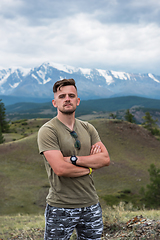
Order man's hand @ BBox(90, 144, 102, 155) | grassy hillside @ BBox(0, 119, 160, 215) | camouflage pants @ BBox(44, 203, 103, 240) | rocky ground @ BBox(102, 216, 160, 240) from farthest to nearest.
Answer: grassy hillside @ BBox(0, 119, 160, 215) → rocky ground @ BBox(102, 216, 160, 240) → man's hand @ BBox(90, 144, 102, 155) → camouflage pants @ BBox(44, 203, 103, 240)

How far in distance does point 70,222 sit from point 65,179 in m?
0.69

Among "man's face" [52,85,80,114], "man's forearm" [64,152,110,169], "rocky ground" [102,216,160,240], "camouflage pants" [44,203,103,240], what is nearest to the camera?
"camouflage pants" [44,203,103,240]

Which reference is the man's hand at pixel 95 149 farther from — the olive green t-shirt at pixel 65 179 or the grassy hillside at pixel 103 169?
the grassy hillside at pixel 103 169

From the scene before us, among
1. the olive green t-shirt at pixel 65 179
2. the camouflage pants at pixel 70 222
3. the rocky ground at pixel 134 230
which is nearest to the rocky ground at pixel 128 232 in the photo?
the rocky ground at pixel 134 230

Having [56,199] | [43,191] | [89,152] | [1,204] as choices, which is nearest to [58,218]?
[56,199]

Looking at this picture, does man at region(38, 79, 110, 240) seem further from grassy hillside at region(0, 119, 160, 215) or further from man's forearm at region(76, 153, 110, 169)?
grassy hillside at region(0, 119, 160, 215)

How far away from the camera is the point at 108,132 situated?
46094mm

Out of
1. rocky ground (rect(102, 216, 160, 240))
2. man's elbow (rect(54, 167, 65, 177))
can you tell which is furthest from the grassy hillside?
man's elbow (rect(54, 167, 65, 177))

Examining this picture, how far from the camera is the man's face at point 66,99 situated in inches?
141

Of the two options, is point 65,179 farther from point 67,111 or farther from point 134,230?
point 134,230

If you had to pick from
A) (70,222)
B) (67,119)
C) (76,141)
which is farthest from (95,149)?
(70,222)

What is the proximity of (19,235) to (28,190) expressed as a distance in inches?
681

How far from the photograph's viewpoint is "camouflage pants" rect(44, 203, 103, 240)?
3305 mm

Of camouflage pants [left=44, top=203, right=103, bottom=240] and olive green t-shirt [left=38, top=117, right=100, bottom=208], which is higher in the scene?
olive green t-shirt [left=38, top=117, right=100, bottom=208]
